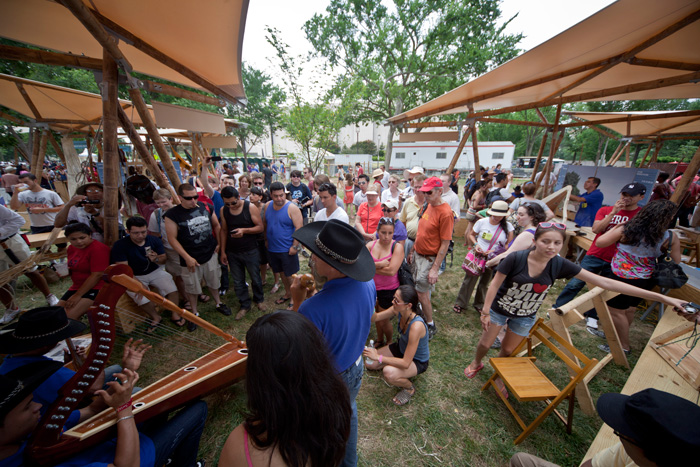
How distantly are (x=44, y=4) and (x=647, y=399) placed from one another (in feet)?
17.7

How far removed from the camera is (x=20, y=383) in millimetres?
1131

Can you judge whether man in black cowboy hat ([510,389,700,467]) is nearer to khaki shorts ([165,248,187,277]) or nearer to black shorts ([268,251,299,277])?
black shorts ([268,251,299,277])

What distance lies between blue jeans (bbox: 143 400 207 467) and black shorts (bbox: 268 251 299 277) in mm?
2213

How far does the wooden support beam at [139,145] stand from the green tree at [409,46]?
15628 millimetres

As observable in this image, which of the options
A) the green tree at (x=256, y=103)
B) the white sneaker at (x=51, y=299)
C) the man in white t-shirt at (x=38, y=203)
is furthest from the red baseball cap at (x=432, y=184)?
the green tree at (x=256, y=103)

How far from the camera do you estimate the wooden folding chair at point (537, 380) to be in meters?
2.17

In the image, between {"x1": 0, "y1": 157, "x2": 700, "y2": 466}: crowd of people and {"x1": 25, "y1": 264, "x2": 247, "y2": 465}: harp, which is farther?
{"x1": 25, "y1": 264, "x2": 247, "y2": 465}: harp

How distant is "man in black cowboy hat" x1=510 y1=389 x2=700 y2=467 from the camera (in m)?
0.99

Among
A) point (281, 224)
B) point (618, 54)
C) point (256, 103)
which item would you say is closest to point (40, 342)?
point (281, 224)

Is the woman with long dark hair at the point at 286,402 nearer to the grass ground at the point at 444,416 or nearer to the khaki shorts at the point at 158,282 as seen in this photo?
the grass ground at the point at 444,416

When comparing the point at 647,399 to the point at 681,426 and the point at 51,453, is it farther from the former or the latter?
the point at 51,453

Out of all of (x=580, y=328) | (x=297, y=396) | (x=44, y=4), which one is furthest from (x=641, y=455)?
(x=44, y=4)

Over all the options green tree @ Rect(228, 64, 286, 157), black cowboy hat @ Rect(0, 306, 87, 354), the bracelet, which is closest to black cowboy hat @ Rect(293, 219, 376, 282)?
the bracelet

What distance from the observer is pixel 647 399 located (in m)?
1.13
